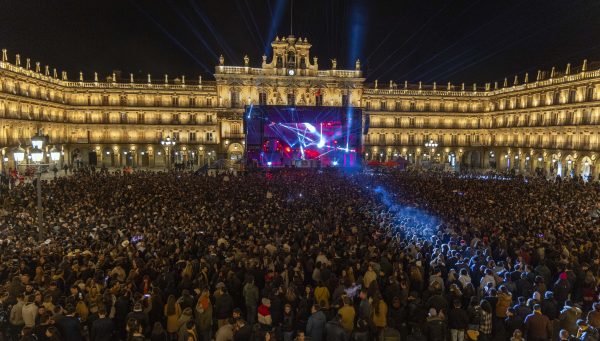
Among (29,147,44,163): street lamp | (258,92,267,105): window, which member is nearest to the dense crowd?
(29,147,44,163): street lamp

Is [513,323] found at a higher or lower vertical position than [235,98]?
lower

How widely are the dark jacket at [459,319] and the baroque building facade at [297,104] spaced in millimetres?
44020

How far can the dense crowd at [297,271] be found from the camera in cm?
738

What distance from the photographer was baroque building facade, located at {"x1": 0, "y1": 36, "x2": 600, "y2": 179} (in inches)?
2002

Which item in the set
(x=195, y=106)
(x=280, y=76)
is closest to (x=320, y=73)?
(x=280, y=76)

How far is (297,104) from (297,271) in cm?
4921

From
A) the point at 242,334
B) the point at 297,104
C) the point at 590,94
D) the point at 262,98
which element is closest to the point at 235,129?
the point at 262,98

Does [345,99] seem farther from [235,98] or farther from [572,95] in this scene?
[572,95]

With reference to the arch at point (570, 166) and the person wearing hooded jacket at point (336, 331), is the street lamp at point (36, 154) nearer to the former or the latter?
the person wearing hooded jacket at point (336, 331)

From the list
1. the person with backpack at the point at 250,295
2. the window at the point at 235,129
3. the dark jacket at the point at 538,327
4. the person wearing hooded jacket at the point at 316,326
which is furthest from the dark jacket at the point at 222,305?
the window at the point at 235,129

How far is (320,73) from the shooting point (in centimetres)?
5697

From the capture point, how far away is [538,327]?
24.0 ft

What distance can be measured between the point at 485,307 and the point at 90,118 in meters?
59.2

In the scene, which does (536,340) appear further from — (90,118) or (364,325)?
(90,118)
